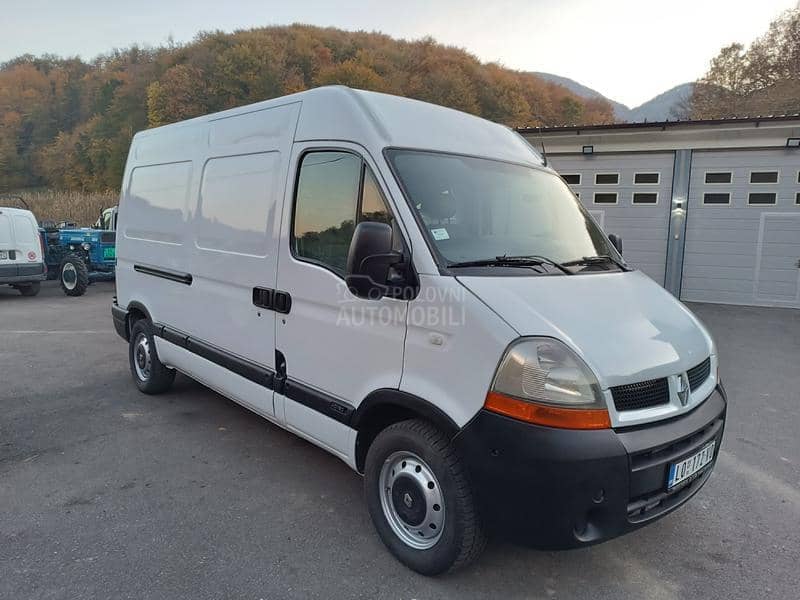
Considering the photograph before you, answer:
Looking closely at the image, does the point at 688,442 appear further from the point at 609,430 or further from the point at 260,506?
the point at 260,506

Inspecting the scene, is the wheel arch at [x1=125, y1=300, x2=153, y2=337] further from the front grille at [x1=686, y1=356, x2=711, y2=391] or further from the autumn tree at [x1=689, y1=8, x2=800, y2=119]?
the autumn tree at [x1=689, y1=8, x2=800, y2=119]

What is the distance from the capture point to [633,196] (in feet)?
38.2

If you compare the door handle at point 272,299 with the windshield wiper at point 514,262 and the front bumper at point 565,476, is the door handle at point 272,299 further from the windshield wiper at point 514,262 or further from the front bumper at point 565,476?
the front bumper at point 565,476

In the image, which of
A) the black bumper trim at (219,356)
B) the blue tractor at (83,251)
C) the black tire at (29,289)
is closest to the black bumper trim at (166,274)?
the black bumper trim at (219,356)

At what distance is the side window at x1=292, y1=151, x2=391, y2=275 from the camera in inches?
107

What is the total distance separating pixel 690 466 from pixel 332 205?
2.22 meters

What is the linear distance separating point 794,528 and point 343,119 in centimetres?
350

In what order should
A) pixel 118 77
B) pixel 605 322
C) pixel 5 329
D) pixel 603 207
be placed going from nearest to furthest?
pixel 605 322 → pixel 5 329 → pixel 603 207 → pixel 118 77

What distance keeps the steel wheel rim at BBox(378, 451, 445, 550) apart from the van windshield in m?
1.03

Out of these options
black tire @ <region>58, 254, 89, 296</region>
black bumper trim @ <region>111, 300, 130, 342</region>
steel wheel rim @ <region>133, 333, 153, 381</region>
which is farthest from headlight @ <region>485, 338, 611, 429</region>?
black tire @ <region>58, 254, 89, 296</region>

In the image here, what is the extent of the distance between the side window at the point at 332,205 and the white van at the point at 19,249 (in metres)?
11.3

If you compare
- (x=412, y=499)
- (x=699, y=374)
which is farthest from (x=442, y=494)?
(x=699, y=374)

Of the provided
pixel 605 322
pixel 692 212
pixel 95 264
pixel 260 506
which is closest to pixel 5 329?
pixel 95 264

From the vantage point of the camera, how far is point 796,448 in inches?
164
